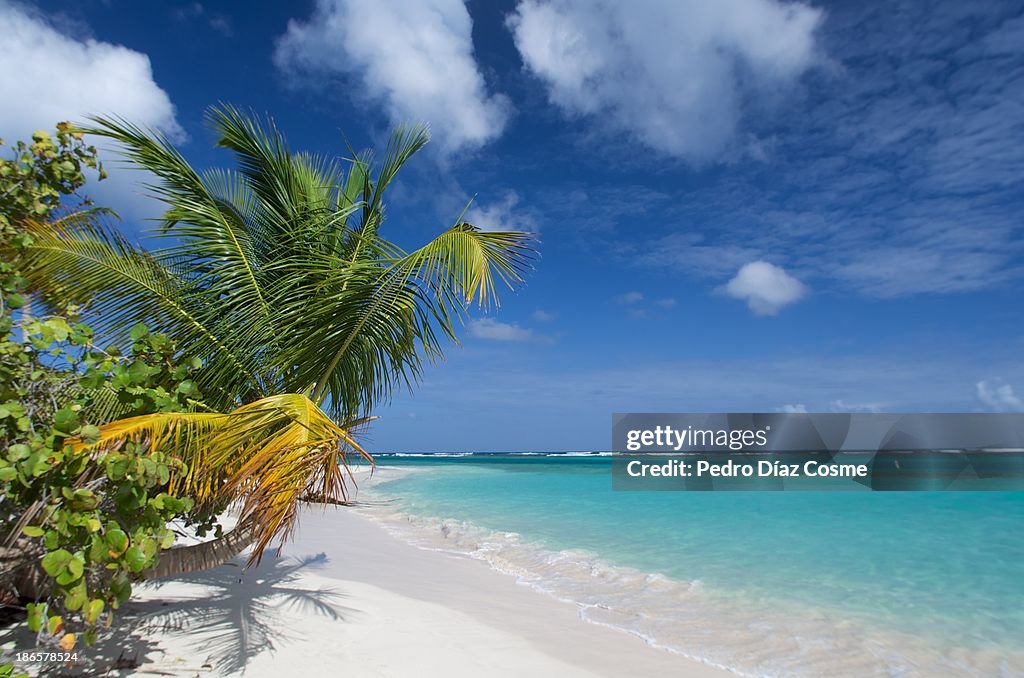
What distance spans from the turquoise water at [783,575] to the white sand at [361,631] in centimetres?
69

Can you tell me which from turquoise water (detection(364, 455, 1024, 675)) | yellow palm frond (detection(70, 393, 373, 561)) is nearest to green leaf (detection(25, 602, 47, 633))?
yellow palm frond (detection(70, 393, 373, 561))

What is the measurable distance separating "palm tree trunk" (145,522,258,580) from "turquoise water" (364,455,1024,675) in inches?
143

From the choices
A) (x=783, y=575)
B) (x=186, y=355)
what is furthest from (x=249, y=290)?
(x=783, y=575)

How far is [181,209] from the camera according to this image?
14.7 feet

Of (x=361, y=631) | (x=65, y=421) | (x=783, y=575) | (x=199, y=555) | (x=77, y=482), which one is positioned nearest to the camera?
(x=65, y=421)

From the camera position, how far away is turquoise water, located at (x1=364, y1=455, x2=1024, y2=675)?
545 centimetres

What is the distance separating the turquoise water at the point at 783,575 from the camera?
215 inches

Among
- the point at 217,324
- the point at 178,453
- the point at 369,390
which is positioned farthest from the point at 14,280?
the point at 369,390

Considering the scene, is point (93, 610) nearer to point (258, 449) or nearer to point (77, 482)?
point (77, 482)

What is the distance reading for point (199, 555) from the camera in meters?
4.03

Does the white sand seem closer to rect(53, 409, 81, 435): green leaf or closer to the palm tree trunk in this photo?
the palm tree trunk

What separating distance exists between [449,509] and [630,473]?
64.9ft

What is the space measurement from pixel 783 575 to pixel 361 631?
6402 mm

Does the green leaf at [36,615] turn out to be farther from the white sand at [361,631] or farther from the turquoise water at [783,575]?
the turquoise water at [783,575]
